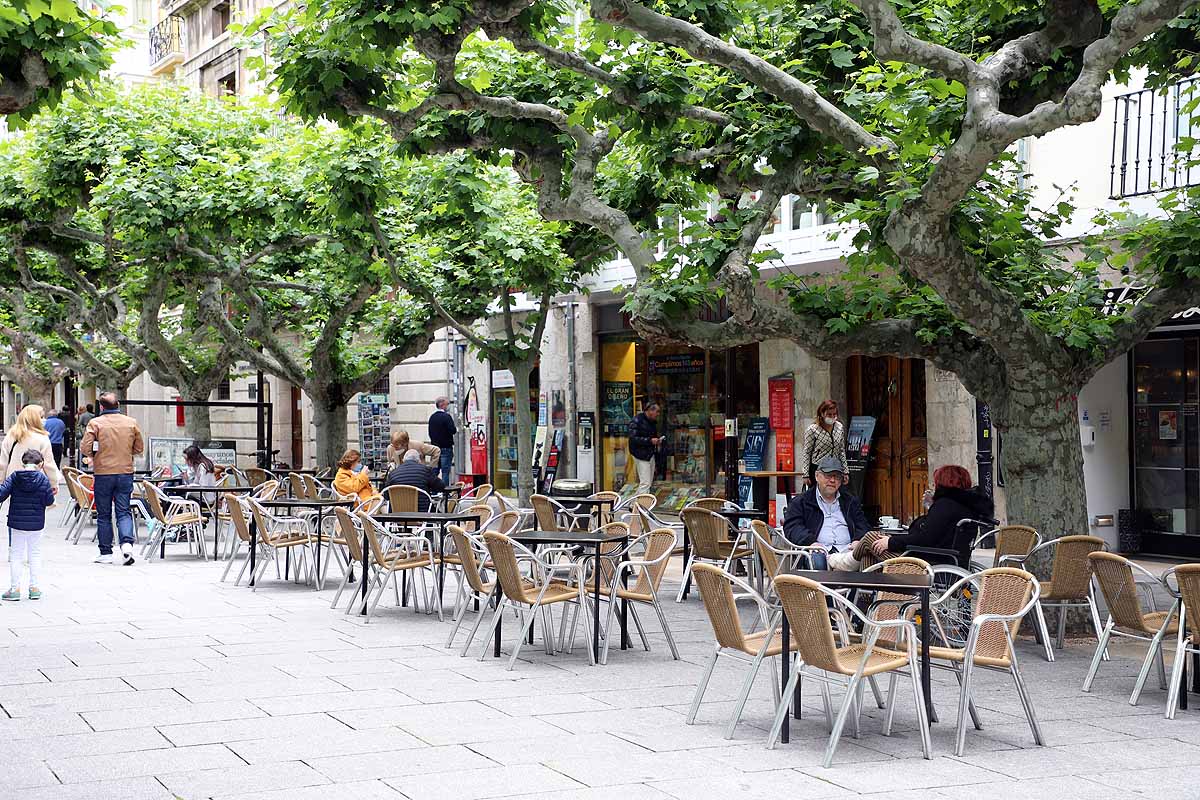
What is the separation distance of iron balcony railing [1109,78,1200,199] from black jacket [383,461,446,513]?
7.74 meters

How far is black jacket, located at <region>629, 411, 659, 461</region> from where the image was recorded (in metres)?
20.6

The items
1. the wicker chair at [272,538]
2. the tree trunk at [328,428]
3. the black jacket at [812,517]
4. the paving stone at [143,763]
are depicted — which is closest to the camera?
the paving stone at [143,763]

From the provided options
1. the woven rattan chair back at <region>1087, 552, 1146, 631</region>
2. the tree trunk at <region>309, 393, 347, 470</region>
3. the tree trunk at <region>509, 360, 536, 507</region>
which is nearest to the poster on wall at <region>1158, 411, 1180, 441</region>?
the tree trunk at <region>509, 360, 536, 507</region>

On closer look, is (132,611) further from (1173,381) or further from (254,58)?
(1173,381)

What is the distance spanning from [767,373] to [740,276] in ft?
31.2

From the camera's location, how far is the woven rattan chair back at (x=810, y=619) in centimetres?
617

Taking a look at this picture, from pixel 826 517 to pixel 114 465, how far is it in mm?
8675

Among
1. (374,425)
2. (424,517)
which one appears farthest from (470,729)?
(374,425)

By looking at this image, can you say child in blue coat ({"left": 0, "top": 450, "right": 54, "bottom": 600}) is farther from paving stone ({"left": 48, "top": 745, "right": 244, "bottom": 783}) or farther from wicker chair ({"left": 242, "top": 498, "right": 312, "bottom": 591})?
paving stone ({"left": 48, "top": 745, "right": 244, "bottom": 783})

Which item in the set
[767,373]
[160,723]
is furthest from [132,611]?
[767,373]

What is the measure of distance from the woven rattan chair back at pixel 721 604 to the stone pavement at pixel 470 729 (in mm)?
481

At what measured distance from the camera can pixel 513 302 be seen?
728 inches

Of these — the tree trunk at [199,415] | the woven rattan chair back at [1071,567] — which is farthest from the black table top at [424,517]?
the tree trunk at [199,415]

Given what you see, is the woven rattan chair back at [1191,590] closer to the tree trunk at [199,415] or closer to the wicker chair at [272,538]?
the wicker chair at [272,538]
